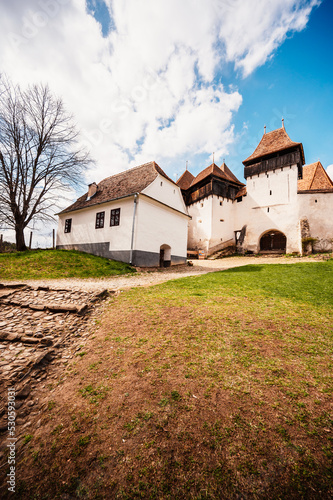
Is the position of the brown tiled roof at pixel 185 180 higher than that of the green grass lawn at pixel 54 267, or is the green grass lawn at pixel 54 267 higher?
the brown tiled roof at pixel 185 180

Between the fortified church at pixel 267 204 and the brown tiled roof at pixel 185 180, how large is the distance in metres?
2.10

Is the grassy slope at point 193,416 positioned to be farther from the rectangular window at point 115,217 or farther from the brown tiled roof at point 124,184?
the brown tiled roof at point 124,184

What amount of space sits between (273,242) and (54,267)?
2370 centimetres

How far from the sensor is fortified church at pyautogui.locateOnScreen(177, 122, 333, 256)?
21.0 meters

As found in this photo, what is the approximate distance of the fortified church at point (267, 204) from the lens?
20953 mm

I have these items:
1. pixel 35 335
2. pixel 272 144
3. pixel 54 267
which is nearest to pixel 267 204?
pixel 272 144

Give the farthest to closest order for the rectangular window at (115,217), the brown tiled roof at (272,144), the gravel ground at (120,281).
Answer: the brown tiled roof at (272,144)
the rectangular window at (115,217)
the gravel ground at (120,281)

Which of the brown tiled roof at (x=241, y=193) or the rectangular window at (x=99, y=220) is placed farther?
the brown tiled roof at (x=241, y=193)

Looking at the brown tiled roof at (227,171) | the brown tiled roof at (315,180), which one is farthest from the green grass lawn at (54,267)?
the brown tiled roof at (227,171)

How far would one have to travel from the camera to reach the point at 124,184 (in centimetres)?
1723

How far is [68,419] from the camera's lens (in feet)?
7.39

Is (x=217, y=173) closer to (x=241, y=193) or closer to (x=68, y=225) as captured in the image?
(x=241, y=193)

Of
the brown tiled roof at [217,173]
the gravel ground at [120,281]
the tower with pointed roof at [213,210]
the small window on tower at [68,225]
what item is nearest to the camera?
the gravel ground at [120,281]

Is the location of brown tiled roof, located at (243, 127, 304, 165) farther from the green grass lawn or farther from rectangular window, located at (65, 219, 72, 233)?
rectangular window, located at (65, 219, 72, 233)
